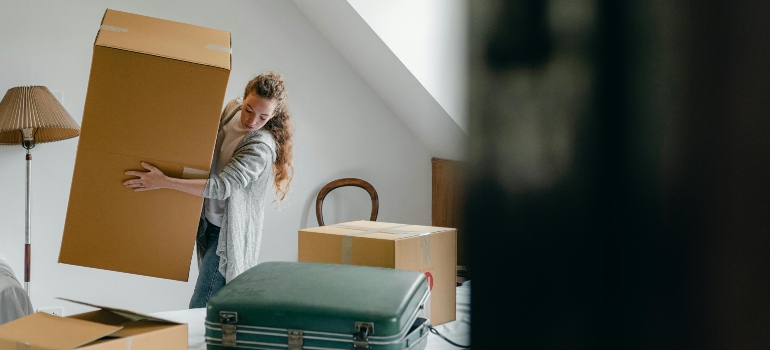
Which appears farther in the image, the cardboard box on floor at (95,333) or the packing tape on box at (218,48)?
the packing tape on box at (218,48)

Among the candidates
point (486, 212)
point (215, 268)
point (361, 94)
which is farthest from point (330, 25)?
point (486, 212)

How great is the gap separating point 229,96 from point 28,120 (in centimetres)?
104

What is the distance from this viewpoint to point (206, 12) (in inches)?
140

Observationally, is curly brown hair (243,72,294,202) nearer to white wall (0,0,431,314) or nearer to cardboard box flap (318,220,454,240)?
cardboard box flap (318,220,454,240)

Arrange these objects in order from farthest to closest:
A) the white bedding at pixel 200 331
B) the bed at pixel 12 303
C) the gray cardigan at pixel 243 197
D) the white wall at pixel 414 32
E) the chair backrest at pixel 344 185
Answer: the chair backrest at pixel 344 185
the white wall at pixel 414 32
the gray cardigan at pixel 243 197
the bed at pixel 12 303
the white bedding at pixel 200 331

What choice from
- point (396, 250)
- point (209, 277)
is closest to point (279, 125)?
point (209, 277)

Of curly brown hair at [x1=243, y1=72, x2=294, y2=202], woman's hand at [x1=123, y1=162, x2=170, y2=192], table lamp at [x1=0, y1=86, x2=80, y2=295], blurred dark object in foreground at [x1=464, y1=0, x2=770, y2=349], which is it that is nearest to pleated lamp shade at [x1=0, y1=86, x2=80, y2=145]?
table lamp at [x1=0, y1=86, x2=80, y2=295]

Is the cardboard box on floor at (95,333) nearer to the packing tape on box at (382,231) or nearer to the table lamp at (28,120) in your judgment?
the packing tape on box at (382,231)

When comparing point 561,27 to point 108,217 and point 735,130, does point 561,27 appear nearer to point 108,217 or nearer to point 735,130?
point 735,130

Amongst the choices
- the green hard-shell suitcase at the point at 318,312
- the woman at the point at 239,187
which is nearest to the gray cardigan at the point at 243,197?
the woman at the point at 239,187

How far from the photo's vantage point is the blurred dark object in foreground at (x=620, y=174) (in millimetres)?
125

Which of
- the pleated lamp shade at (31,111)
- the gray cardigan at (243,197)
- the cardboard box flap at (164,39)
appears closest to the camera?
the cardboard box flap at (164,39)

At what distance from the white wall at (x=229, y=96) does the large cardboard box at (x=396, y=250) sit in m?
2.11

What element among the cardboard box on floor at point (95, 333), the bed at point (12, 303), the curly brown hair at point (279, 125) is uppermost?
the curly brown hair at point (279, 125)
